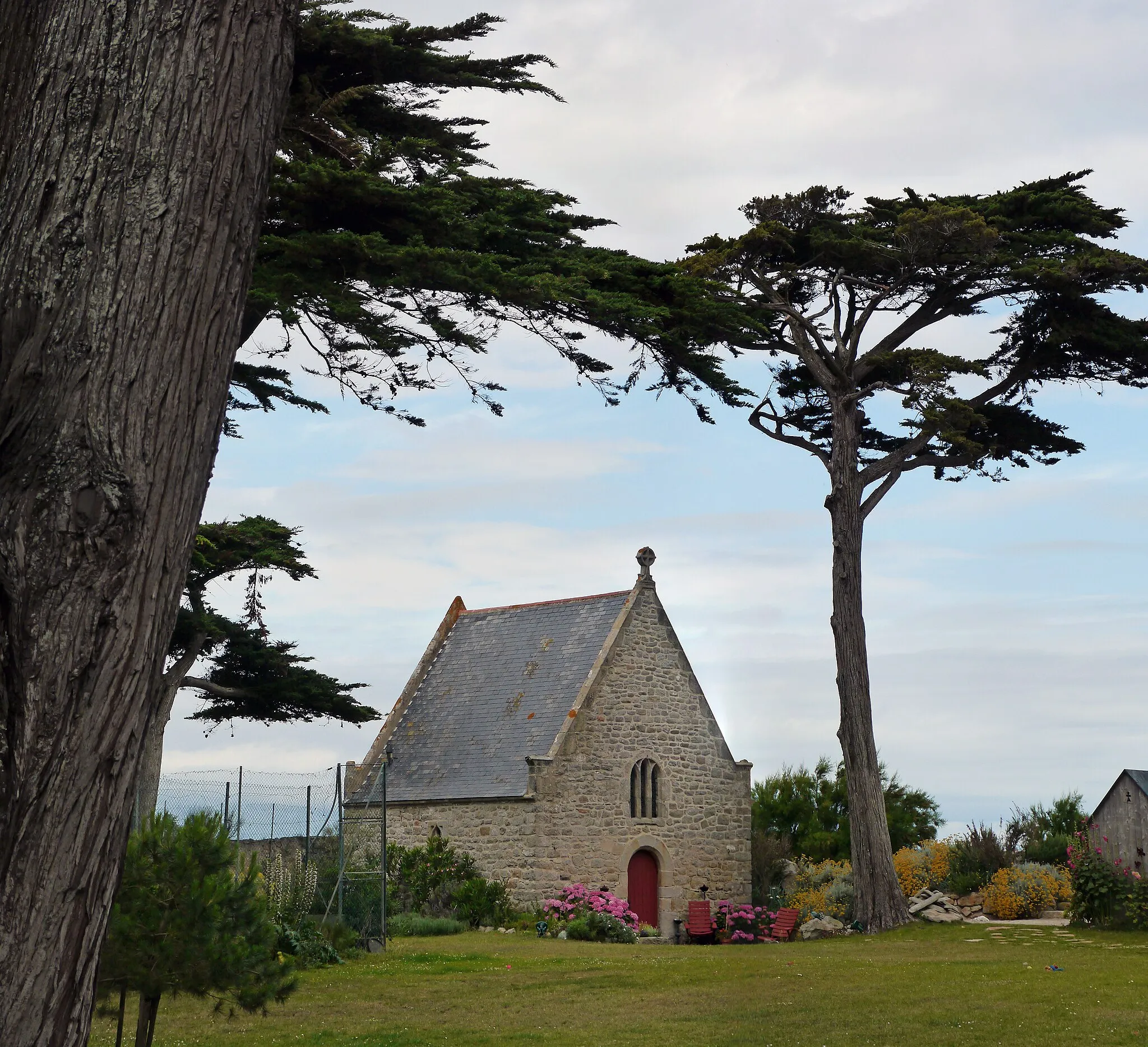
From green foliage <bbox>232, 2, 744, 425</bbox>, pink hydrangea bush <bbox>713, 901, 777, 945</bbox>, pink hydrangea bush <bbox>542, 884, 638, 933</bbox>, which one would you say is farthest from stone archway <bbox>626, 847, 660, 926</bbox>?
green foliage <bbox>232, 2, 744, 425</bbox>

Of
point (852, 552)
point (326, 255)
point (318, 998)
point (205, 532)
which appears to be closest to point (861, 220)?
point (852, 552)

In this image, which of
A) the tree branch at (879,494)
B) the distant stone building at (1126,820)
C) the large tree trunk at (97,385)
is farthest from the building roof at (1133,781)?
the large tree trunk at (97,385)

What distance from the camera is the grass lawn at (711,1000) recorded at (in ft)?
35.6

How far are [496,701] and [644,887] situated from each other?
4.95 m

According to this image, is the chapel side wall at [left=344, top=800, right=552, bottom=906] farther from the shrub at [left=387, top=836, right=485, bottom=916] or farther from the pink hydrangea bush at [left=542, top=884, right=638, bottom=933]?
the pink hydrangea bush at [left=542, top=884, right=638, bottom=933]

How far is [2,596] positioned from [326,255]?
8226 mm

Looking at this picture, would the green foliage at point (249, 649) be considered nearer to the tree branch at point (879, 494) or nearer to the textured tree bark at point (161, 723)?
the textured tree bark at point (161, 723)

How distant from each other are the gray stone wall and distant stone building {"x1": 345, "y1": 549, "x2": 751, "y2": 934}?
29 millimetres

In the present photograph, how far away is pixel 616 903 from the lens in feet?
77.7

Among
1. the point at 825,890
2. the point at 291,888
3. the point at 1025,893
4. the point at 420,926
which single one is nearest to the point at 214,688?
the point at 420,926

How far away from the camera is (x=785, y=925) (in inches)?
928

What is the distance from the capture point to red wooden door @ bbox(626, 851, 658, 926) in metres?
25.6

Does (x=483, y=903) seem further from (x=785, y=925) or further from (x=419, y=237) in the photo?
(x=419, y=237)

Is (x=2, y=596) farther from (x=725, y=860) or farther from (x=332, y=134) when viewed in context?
(x=725, y=860)
